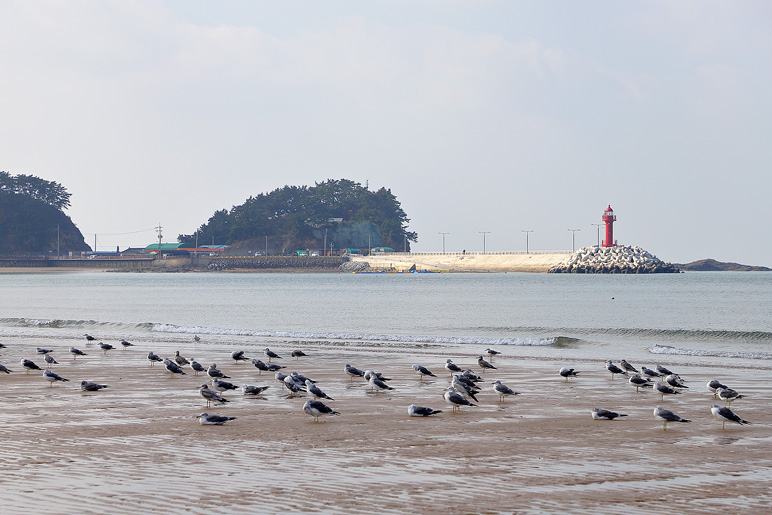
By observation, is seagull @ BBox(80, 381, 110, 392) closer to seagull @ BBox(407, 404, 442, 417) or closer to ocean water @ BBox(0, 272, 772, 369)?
seagull @ BBox(407, 404, 442, 417)

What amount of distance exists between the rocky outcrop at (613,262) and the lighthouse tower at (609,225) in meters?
Answer: 1.34

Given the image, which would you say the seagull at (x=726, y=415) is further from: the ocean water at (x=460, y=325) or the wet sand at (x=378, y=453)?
the ocean water at (x=460, y=325)

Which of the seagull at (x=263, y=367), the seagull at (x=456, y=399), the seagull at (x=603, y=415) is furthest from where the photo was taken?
the seagull at (x=263, y=367)

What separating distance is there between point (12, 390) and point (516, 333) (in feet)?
85.1

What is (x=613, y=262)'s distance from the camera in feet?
583

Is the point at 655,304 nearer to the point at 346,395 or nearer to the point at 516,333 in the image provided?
Answer: the point at 516,333

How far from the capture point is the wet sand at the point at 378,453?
8805mm

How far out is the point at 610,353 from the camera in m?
29.8

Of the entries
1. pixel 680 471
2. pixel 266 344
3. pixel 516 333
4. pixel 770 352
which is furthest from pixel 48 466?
pixel 516 333

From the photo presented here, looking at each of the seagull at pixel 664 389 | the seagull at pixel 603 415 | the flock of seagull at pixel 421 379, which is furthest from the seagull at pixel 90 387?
the seagull at pixel 664 389

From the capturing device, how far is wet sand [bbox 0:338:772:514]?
28.9 ft

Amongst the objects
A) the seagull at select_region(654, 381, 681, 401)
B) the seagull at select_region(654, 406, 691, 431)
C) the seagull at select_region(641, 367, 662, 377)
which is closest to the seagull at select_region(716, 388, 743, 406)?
the seagull at select_region(654, 381, 681, 401)

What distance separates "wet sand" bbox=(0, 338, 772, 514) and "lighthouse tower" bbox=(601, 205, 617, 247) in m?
159

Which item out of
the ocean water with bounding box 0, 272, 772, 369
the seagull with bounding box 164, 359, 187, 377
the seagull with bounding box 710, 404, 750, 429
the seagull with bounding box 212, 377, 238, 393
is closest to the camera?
the seagull with bounding box 710, 404, 750, 429
